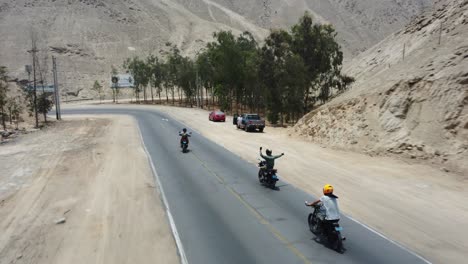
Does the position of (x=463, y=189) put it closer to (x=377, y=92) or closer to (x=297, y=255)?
(x=297, y=255)

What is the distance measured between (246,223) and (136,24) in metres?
146

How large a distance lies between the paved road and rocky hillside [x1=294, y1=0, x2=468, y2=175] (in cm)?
861

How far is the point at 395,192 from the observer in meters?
16.7

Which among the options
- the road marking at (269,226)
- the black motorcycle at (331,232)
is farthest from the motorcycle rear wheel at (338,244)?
the road marking at (269,226)

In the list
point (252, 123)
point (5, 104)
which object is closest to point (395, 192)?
point (252, 123)

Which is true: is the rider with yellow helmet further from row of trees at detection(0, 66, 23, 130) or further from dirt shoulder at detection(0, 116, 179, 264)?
row of trees at detection(0, 66, 23, 130)

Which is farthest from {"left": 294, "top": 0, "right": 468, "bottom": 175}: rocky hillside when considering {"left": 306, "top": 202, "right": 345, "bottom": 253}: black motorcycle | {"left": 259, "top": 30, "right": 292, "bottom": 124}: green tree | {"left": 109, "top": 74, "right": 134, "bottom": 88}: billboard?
{"left": 109, "top": 74, "right": 134, "bottom": 88}: billboard

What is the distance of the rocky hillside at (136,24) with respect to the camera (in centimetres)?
12269

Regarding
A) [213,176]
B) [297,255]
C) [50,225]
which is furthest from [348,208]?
[50,225]

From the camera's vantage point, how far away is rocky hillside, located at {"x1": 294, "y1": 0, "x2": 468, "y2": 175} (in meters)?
20.9

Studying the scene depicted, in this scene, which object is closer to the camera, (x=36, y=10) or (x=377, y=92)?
(x=377, y=92)

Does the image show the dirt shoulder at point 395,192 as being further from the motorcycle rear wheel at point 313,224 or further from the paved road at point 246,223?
the motorcycle rear wheel at point 313,224

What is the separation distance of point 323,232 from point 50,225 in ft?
29.3

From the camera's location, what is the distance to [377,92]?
2781 centimetres
